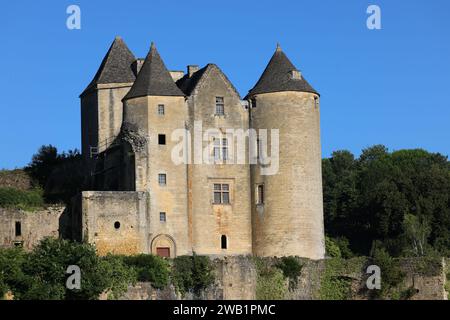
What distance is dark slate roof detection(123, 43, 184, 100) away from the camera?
71000 mm

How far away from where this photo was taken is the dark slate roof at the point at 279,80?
7250cm

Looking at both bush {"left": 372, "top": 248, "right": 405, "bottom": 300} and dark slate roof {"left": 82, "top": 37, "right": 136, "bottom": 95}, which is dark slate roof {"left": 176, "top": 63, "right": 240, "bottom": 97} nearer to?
dark slate roof {"left": 82, "top": 37, "right": 136, "bottom": 95}

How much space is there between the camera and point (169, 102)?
70938mm

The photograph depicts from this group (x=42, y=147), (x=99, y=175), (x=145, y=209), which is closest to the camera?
(x=145, y=209)

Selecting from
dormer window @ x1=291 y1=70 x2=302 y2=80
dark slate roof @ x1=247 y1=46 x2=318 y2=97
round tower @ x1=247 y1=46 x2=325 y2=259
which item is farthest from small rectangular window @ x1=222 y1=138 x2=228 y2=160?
dormer window @ x1=291 y1=70 x2=302 y2=80

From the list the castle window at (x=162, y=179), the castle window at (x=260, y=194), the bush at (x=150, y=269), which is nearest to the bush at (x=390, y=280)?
the castle window at (x=260, y=194)

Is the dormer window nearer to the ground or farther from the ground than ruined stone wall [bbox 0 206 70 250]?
farther from the ground

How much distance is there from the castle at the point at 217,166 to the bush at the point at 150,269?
236 cm

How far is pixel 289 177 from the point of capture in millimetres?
71312

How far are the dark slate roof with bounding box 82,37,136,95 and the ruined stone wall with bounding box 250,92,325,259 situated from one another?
8.93m
